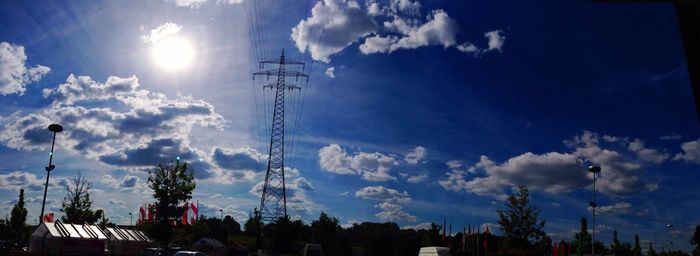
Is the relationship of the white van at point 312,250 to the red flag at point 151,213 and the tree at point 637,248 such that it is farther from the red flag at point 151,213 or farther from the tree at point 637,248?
the tree at point 637,248

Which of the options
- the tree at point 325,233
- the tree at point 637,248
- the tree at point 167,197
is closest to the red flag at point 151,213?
the tree at point 167,197

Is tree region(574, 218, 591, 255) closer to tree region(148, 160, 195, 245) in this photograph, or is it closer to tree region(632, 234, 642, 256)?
tree region(632, 234, 642, 256)

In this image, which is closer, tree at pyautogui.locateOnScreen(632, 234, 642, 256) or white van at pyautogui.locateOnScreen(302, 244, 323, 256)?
white van at pyautogui.locateOnScreen(302, 244, 323, 256)

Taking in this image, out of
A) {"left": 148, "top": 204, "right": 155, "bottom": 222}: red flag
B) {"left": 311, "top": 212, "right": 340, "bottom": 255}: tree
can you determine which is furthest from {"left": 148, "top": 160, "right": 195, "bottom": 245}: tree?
{"left": 311, "top": 212, "right": 340, "bottom": 255}: tree

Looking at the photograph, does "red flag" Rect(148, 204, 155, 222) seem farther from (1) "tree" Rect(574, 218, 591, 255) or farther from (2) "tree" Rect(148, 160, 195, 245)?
(1) "tree" Rect(574, 218, 591, 255)

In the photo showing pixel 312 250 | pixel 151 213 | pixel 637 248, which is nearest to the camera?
pixel 151 213

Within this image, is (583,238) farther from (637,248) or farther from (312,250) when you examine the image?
(312,250)

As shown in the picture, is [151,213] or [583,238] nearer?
[151,213]

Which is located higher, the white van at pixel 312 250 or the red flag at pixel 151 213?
the red flag at pixel 151 213

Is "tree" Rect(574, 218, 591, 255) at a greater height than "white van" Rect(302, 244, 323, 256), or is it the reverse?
"tree" Rect(574, 218, 591, 255)

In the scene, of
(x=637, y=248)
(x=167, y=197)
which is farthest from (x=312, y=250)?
(x=637, y=248)

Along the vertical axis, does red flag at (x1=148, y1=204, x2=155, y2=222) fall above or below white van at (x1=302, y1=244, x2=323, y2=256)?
above

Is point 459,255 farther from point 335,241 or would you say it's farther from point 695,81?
point 695,81

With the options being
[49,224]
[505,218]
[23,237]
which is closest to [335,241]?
[505,218]
